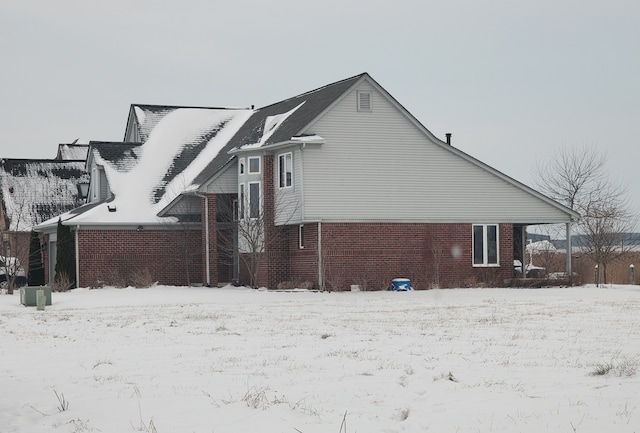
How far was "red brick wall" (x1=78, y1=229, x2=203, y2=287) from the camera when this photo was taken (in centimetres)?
4088

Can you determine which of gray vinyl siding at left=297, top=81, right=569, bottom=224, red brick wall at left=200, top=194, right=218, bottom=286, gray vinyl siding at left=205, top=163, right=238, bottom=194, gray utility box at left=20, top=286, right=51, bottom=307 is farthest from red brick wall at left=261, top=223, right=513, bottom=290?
gray utility box at left=20, top=286, right=51, bottom=307

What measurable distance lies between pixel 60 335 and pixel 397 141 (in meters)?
21.7

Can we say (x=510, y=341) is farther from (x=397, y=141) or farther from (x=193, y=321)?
(x=397, y=141)

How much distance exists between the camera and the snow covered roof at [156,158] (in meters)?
42.0

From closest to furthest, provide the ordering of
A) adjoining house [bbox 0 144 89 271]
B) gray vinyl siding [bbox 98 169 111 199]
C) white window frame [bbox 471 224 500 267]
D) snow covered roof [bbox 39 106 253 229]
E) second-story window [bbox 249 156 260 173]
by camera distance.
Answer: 1. second-story window [bbox 249 156 260 173]
2. white window frame [bbox 471 224 500 267]
3. snow covered roof [bbox 39 106 253 229]
4. gray vinyl siding [bbox 98 169 111 199]
5. adjoining house [bbox 0 144 89 271]

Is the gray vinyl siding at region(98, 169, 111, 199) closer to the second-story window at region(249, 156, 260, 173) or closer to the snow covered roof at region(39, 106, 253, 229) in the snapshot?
the snow covered roof at region(39, 106, 253, 229)

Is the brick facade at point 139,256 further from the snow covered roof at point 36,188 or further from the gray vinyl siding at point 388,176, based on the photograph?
the snow covered roof at point 36,188

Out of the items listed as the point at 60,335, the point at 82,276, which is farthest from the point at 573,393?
the point at 82,276

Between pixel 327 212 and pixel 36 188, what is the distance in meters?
23.7

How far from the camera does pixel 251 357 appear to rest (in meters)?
14.3

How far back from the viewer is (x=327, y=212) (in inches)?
1458

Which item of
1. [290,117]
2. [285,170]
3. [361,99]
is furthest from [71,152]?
[361,99]

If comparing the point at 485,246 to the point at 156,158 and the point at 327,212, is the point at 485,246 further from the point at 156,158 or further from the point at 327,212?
the point at 156,158

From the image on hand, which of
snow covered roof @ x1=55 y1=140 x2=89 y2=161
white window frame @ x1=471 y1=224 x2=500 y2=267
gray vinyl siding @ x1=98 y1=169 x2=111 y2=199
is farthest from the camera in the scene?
snow covered roof @ x1=55 y1=140 x2=89 y2=161
